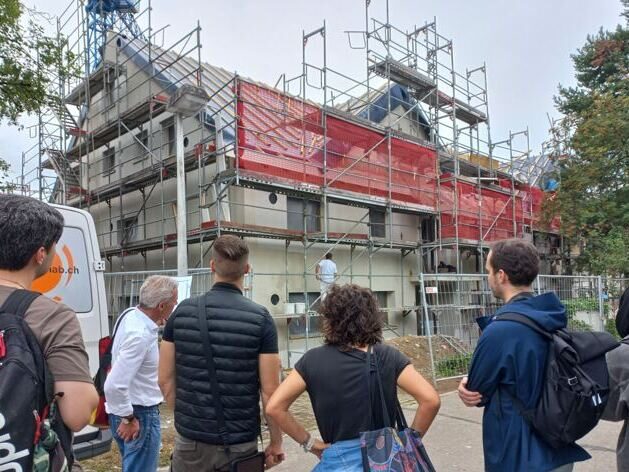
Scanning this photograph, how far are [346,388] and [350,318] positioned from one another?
1.01 ft

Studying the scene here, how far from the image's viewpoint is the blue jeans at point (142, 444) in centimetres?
304

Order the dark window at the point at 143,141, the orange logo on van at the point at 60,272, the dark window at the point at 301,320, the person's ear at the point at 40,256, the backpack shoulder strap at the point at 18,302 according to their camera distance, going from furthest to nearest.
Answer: the dark window at the point at 143,141, the dark window at the point at 301,320, the orange logo on van at the point at 60,272, the person's ear at the point at 40,256, the backpack shoulder strap at the point at 18,302

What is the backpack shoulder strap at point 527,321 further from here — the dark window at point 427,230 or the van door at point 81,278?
the dark window at point 427,230

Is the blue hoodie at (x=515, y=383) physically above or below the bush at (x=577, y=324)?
above

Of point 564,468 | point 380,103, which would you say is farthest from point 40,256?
point 380,103

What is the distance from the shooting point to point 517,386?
2.17m

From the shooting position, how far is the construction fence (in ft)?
27.2

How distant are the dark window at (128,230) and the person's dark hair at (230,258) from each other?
39.3 ft

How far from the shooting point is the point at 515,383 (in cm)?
218

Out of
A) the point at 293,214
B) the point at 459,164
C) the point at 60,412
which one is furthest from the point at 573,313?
Answer: the point at 60,412

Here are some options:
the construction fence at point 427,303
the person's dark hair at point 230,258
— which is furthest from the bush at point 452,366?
the person's dark hair at point 230,258

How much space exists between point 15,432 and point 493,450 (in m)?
1.96

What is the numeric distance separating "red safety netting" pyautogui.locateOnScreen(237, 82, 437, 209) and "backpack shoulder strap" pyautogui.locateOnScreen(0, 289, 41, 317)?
8851 millimetres

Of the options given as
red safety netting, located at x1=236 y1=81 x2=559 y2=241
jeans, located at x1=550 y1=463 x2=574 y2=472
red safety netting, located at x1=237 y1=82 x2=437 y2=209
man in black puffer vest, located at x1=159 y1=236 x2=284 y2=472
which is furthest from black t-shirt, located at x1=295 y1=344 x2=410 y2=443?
red safety netting, located at x1=237 y1=82 x2=437 y2=209
